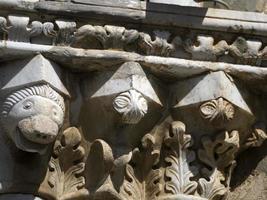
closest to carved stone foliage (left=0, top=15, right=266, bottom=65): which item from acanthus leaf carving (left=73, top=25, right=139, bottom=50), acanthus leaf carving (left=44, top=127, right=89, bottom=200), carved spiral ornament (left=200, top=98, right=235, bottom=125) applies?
acanthus leaf carving (left=73, top=25, right=139, bottom=50)

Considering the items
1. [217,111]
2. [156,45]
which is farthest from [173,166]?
[156,45]

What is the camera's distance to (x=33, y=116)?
3078 millimetres

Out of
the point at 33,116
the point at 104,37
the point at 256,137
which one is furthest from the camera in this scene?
the point at 256,137

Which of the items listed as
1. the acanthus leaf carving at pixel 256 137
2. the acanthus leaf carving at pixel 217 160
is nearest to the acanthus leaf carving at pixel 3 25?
the acanthus leaf carving at pixel 217 160

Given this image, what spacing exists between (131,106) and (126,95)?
1.3 inches

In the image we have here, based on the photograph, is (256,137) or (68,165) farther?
(256,137)

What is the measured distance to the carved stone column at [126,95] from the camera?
3141 mm

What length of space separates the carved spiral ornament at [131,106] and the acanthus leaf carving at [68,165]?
13 centimetres

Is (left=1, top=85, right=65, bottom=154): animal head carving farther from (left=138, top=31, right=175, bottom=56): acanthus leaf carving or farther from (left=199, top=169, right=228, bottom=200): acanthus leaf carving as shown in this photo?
(left=199, top=169, right=228, bottom=200): acanthus leaf carving

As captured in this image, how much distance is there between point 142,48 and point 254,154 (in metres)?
0.41

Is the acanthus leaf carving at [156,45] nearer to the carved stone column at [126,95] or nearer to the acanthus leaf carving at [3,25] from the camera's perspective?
the carved stone column at [126,95]

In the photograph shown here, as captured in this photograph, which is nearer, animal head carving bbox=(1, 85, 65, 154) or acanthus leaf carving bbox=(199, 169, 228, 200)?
animal head carving bbox=(1, 85, 65, 154)

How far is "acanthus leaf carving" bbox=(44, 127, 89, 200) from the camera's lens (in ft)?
10.4

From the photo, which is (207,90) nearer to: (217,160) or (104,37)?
(217,160)
